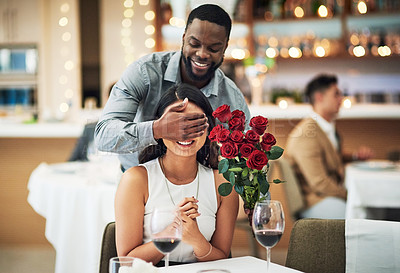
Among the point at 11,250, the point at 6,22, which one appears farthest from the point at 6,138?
the point at 6,22

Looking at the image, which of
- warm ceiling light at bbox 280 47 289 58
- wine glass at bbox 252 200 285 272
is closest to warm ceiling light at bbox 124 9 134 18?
warm ceiling light at bbox 280 47 289 58

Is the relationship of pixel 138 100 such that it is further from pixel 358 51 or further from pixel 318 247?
pixel 358 51

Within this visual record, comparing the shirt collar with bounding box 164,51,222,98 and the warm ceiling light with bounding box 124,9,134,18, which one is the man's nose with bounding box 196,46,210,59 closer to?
the shirt collar with bounding box 164,51,222,98

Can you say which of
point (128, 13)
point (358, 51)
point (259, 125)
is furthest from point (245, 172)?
point (128, 13)

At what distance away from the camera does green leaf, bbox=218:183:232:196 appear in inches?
64.5

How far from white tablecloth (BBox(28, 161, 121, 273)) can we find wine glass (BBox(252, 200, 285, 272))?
4.55ft

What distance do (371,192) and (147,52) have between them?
387 centimetres

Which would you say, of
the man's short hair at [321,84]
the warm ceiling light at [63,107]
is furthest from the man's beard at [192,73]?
the warm ceiling light at [63,107]

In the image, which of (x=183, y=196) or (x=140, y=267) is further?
(x=183, y=196)

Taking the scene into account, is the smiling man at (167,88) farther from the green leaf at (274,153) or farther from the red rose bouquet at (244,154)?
the green leaf at (274,153)

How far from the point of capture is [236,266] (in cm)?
148

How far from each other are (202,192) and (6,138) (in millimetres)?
2979

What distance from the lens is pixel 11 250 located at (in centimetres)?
423

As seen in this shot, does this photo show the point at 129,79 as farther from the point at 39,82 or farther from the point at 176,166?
the point at 39,82
